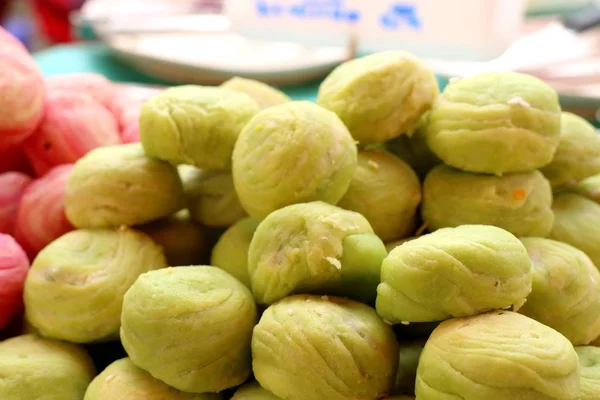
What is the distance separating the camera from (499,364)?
419mm

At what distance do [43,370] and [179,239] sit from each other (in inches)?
7.5

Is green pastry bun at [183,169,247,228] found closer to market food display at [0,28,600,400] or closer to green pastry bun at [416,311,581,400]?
market food display at [0,28,600,400]

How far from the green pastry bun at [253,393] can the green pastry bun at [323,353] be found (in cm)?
2

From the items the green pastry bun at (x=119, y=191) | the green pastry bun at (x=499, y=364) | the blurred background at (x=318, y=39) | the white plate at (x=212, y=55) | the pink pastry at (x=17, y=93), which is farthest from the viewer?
the white plate at (x=212, y=55)

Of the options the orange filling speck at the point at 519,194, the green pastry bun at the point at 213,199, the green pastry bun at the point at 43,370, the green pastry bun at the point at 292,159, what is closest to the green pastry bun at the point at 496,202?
the orange filling speck at the point at 519,194

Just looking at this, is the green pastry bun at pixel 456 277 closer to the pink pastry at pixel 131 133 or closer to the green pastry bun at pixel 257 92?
the green pastry bun at pixel 257 92

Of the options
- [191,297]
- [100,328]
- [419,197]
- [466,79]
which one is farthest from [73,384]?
[466,79]

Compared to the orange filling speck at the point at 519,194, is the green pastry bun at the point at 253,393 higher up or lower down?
lower down

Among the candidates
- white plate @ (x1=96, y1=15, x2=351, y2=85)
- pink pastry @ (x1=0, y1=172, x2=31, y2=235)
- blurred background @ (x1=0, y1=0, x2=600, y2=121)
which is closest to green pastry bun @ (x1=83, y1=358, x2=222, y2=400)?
pink pastry @ (x1=0, y1=172, x2=31, y2=235)

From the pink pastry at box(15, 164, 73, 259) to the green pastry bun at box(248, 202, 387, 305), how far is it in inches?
11.7

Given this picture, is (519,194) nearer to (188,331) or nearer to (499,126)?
(499,126)

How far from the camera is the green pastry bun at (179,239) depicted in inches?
26.6

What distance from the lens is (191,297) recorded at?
504mm

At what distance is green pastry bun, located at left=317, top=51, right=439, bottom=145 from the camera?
0.62 metres
